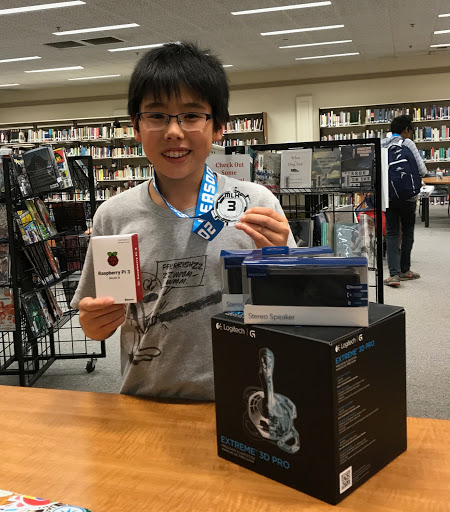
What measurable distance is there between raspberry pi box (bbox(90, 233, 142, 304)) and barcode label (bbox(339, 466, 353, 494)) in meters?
0.46

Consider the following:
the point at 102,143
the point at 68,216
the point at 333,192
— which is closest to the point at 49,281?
the point at 68,216

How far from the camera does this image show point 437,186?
34.8ft

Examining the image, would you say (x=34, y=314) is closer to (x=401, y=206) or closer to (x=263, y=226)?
(x=263, y=226)

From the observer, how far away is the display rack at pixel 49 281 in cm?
300

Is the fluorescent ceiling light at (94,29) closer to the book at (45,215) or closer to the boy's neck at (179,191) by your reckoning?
the book at (45,215)

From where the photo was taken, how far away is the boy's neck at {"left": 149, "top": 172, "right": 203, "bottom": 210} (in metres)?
1.28

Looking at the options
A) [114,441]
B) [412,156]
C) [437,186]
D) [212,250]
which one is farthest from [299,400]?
[437,186]

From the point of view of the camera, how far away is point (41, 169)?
314cm

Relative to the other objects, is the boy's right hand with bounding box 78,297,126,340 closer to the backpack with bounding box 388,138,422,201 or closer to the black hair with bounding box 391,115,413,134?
the backpack with bounding box 388,138,422,201

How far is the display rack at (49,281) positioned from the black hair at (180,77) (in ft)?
6.37

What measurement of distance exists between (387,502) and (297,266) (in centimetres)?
37

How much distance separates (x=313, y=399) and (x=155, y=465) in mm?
331

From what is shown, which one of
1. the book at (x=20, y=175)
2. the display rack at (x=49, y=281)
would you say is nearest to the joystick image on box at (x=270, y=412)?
the display rack at (x=49, y=281)

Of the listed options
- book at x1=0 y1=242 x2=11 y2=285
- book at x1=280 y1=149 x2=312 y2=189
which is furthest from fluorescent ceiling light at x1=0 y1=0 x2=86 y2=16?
book at x1=280 y1=149 x2=312 y2=189
